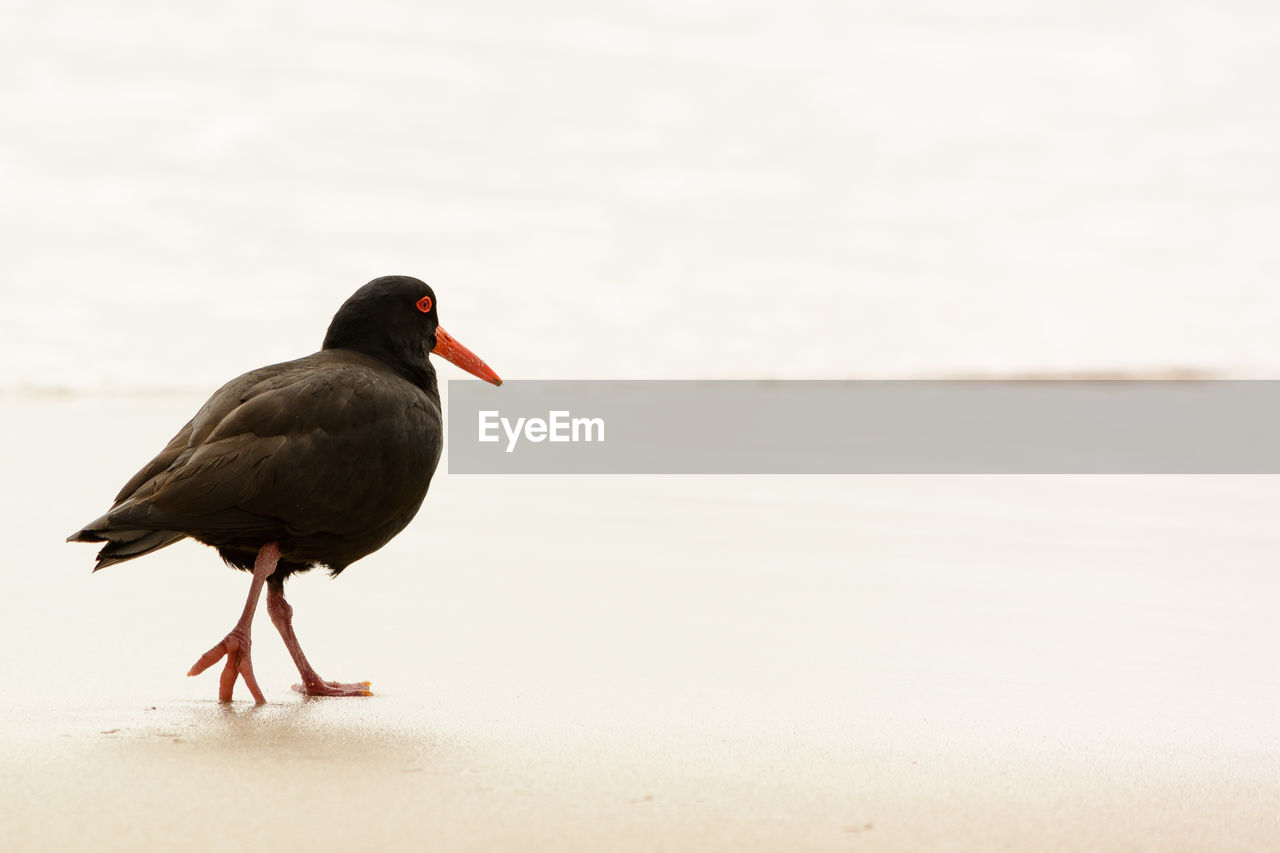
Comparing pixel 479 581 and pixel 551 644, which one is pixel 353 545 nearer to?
pixel 551 644

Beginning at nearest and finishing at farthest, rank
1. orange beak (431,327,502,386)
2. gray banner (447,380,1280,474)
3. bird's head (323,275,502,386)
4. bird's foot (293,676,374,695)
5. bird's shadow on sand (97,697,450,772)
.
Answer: bird's shadow on sand (97,697,450,772)
bird's foot (293,676,374,695)
bird's head (323,275,502,386)
orange beak (431,327,502,386)
gray banner (447,380,1280,474)

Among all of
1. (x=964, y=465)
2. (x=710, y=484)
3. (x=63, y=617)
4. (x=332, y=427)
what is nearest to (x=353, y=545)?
(x=332, y=427)

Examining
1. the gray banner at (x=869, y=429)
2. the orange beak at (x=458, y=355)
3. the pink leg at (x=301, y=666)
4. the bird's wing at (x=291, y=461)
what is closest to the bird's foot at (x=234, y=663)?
the pink leg at (x=301, y=666)

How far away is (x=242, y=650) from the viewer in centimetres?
371

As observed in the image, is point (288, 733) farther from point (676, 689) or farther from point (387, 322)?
point (387, 322)

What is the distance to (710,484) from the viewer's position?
359 inches

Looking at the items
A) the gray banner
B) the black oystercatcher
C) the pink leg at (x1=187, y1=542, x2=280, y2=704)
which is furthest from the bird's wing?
the gray banner

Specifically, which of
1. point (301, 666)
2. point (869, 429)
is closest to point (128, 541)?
point (301, 666)

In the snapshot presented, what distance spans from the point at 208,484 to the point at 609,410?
1157 centimetres

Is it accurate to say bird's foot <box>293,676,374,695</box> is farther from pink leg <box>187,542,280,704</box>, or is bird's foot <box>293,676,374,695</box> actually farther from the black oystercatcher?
pink leg <box>187,542,280,704</box>

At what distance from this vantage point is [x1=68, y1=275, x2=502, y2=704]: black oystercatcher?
3.53 meters

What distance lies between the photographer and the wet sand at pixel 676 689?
8.79 ft

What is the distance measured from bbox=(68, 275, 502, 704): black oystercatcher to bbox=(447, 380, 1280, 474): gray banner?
5.71m

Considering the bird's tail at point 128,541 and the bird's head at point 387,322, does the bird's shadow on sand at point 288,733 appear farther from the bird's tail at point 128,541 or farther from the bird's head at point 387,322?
the bird's head at point 387,322
